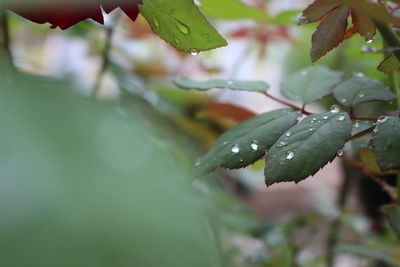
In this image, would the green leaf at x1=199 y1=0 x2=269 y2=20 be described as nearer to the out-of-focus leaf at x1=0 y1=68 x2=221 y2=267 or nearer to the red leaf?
the red leaf

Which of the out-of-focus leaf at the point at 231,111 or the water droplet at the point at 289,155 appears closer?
the water droplet at the point at 289,155

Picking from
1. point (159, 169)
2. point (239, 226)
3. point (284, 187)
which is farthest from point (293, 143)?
point (284, 187)

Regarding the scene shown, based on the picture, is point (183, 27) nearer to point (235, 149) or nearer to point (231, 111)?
point (235, 149)

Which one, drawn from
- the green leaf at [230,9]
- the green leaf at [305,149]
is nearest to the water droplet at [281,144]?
the green leaf at [305,149]

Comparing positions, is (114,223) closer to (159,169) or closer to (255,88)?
(159,169)

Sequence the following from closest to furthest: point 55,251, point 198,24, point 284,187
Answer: point 55,251 → point 198,24 → point 284,187

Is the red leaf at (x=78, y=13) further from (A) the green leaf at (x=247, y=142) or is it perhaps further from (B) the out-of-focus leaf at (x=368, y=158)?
(B) the out-of-focus leaf at (x=368, y=158)

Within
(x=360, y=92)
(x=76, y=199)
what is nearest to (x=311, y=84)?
(x=360, y=92)
